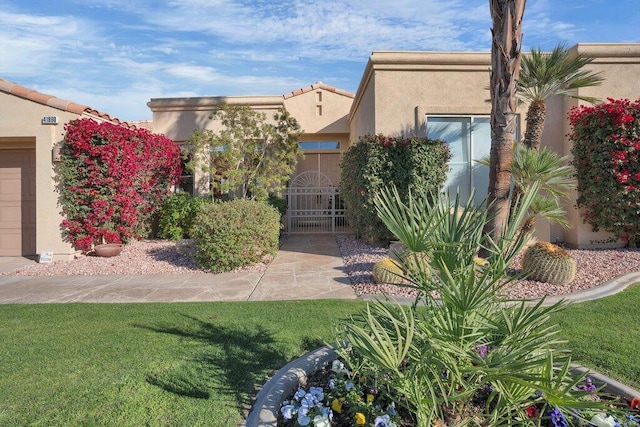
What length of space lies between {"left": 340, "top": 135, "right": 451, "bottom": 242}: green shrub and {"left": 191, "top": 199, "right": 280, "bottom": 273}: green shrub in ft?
8.24

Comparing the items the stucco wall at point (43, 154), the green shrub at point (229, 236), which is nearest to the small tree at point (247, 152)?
the green shrub at point (229, 236)

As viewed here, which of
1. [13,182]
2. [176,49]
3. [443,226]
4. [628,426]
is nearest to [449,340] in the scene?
[443,226]

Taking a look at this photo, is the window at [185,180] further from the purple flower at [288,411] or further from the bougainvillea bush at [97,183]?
the purple flower at [288,411]

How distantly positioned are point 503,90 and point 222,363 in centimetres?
478

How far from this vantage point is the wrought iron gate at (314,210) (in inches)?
531

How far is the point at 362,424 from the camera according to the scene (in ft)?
7.68

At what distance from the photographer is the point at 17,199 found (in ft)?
34.0

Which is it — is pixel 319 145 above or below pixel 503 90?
above

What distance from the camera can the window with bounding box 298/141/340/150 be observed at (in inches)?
597

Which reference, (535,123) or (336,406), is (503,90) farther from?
(336,406)

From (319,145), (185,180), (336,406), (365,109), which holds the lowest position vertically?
(336,406)

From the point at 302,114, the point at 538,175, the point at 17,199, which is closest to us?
the point at 538,175

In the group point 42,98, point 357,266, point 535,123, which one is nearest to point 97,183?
point 42,98

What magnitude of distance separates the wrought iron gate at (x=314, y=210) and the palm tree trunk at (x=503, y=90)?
8.05m
